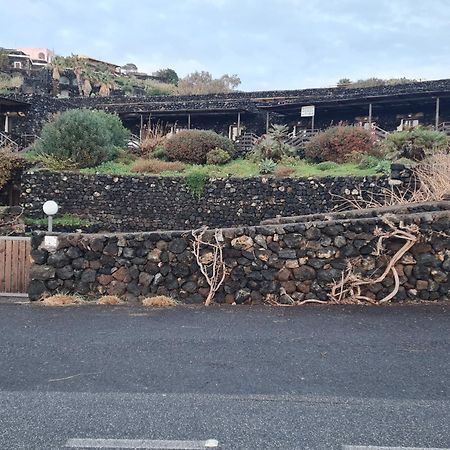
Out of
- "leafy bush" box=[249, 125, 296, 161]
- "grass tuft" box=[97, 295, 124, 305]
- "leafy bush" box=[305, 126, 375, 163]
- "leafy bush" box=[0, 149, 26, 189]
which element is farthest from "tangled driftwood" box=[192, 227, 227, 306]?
"leafy bush" box=[0, 149, 26, 189]

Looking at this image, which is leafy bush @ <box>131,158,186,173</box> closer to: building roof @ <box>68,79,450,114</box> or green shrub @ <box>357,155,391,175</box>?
green shrub @ <box>357,155,391,175</box>

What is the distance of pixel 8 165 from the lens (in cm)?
2139

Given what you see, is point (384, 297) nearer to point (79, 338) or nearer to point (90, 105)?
point (79, 338)

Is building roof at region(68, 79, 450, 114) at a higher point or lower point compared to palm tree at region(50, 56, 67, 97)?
lower

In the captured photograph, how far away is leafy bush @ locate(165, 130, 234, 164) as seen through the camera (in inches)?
891

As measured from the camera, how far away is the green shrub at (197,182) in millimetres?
18578

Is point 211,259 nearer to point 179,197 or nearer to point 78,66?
point 179,197

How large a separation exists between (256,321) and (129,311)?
1984 mm

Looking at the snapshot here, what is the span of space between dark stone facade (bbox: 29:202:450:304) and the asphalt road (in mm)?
757

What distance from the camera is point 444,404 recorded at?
3.89 m

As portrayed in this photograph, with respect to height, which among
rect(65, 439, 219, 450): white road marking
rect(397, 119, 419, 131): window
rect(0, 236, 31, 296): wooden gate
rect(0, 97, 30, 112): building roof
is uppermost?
rect(0, 97, 30, 112): building roof

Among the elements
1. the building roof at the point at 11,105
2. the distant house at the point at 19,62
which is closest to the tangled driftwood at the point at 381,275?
the building roof at the point at 11,105

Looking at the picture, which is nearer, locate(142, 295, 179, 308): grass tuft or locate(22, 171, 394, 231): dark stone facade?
locate(142, 295, 179, 308): grass tuft

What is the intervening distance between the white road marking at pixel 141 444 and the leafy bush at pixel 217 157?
19.3 metres
